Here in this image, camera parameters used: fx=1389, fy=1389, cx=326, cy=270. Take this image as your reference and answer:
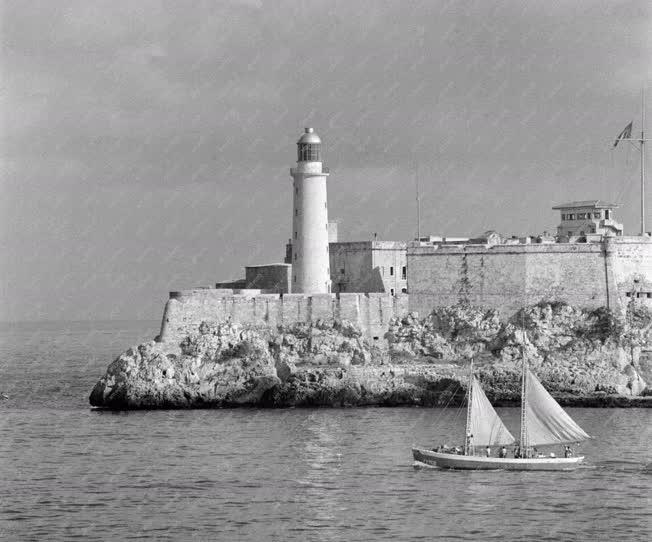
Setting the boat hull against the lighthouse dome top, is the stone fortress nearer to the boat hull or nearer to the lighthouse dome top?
the lighthouse dome top

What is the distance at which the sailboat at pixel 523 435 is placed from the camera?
47750 millimetres

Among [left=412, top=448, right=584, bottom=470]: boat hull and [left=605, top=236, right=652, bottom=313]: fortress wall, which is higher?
[left=605, top=236, right=652, bottom=313]: fortress wall

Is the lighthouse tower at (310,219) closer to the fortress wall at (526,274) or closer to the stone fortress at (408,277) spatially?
the stone fortress at (408,277)

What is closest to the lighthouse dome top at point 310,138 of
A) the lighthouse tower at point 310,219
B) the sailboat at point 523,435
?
the lighthouse tower at point 310,219

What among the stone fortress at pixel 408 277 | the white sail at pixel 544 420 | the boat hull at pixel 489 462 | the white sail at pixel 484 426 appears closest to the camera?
the boat hull at pixel 489 462

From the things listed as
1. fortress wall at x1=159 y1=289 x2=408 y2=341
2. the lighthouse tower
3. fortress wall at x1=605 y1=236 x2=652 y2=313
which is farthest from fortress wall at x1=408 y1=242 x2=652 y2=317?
the lighthouse tower

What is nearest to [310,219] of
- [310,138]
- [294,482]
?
[310,138]

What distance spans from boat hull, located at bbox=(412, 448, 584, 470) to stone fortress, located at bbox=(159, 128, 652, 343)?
66.3 ft

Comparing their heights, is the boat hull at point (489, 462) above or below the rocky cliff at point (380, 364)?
below

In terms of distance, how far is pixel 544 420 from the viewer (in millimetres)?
48500

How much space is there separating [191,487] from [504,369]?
79.9ft

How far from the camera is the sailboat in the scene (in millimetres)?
47750

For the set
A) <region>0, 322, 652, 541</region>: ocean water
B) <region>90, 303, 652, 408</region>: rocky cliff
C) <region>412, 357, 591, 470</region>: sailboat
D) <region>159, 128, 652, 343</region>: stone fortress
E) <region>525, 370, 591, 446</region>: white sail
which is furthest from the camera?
<region>159, 128, 652, 343</region>: stone fortress

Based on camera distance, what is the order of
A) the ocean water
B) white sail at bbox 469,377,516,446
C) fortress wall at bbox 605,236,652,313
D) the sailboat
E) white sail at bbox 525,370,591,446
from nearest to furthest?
the ocean water, the sailboat, white sail at bbox 525,370,591,446, white sail at bbox 469,377,516,446, fortress wall at bbox 605,236,652,313
